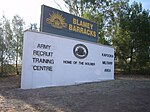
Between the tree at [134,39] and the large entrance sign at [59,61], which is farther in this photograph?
the tree at [134,39]

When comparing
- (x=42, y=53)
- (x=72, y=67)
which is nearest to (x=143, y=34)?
(x=72, y=67)

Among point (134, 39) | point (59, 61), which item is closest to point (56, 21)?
point (59, 61)

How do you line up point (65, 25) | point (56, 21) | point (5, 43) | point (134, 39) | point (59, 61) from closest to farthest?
1. point (59, 61)
2. point (56, 21)
3. point (65, 25)
4. point (5, 43)
5. point (134, 39)

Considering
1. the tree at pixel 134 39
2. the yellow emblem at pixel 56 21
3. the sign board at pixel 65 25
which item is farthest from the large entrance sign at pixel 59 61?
the tree at pixel 134 39

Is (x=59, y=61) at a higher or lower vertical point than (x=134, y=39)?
lower

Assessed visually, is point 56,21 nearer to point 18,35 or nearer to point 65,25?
point 65,25

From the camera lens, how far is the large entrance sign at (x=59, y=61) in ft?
37.3

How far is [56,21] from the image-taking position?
13.2 metres

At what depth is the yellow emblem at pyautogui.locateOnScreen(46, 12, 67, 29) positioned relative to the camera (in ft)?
42.3

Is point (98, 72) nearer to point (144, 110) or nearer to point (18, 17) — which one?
point (144, 110)

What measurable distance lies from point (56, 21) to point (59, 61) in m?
2.45

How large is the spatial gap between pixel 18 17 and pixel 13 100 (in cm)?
1552

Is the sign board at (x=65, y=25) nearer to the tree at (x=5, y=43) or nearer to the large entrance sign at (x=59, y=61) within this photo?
the large entrance sign at (x=59, y=61)

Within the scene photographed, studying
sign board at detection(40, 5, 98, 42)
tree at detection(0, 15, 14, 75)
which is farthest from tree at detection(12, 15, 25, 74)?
sign board at detection(40, 5, 98, 42)
